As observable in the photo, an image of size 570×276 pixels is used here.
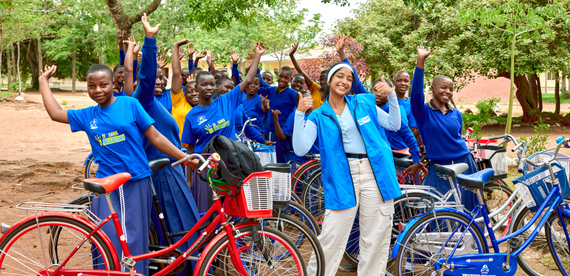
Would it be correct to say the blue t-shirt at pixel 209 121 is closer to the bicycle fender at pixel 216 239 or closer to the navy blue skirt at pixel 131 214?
the navy blue skirt at pixel 131 214

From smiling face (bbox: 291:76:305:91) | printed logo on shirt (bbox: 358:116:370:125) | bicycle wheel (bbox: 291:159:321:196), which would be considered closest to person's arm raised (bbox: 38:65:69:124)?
printed logo on shirt (bbox: 358:116:370:125)

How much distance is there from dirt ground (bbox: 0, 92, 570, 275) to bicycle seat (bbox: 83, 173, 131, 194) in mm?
726

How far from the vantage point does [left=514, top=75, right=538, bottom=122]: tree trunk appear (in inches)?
673

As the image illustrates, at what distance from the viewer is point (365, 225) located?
3.60 m

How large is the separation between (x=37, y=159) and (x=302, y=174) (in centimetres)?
804

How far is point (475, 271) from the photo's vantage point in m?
3.71

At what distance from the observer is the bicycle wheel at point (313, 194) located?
206 inches

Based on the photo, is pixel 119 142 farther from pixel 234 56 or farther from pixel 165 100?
pixel 234 56

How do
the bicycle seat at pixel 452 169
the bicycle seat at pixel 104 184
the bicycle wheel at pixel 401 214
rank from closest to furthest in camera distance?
the bicycle seat at pixel 104 184 < the bicycle seat at pixel 452 169 < the bicycle wheel at pixel 401 214

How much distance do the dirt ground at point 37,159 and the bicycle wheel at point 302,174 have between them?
237 centimetres

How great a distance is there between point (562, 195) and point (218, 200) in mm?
2679

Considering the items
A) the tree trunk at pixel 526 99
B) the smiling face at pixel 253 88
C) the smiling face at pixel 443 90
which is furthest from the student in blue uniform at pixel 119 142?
the tree trunk at pixel 526 99

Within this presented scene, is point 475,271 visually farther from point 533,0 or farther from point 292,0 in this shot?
point 292,0

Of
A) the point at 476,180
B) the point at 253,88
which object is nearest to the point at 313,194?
the point at 476,180
